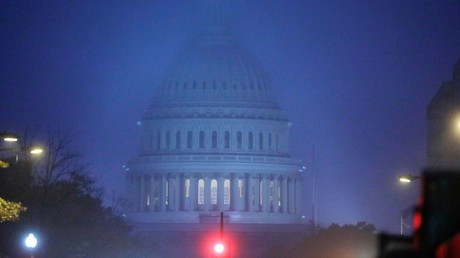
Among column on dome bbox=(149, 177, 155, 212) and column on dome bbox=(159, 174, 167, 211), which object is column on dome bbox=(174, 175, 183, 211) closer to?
column on dome bbox=(159, 174, 167, 211)

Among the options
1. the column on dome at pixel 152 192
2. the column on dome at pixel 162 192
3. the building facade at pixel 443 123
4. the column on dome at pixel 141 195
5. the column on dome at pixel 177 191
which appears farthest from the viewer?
the column on dome at pixel 177 191

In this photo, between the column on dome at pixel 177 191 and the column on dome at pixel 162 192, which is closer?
the column on dome at pixel 162 192

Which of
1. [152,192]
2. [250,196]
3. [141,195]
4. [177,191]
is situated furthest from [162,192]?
[250,196]

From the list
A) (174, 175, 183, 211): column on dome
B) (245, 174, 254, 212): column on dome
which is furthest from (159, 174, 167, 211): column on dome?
(245, 174, 254, 212): column on dome

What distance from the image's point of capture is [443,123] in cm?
6331

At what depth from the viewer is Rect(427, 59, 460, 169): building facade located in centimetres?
6009

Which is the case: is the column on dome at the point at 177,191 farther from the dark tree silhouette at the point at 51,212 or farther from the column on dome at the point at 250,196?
the dark tree silhouette at the point at 51,212

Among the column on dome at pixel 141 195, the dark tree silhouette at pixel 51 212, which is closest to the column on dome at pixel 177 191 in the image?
the column on dome at pixel 141 195

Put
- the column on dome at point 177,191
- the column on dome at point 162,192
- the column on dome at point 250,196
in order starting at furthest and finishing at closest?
the column on dome at point 177,191 → the column on dome at point 250,196 → the column on dome at point 162,192

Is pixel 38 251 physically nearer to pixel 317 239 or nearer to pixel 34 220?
pixel 34 220

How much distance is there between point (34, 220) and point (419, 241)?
4365 cm

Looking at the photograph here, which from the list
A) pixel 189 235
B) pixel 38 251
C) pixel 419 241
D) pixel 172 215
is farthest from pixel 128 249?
pixel 172 215

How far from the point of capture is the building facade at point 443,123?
60094mm

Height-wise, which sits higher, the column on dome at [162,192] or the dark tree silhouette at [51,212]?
the column on dome at [162,192]
